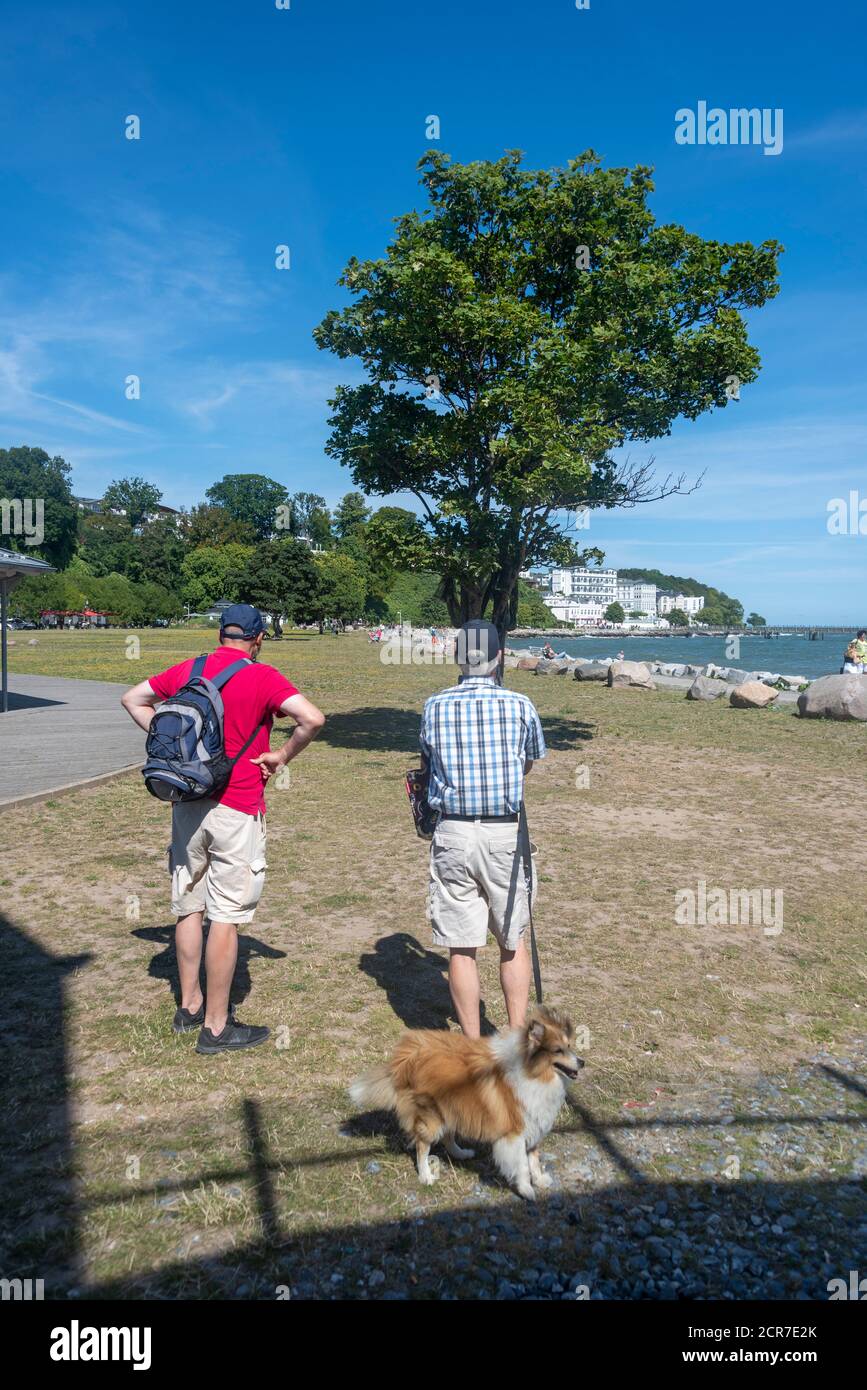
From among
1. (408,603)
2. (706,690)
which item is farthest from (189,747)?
(408,603)

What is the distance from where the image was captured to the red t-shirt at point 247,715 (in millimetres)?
4121

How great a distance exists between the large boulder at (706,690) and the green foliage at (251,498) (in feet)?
397

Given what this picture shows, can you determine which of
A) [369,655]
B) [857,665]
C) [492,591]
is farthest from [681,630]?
[492,591]

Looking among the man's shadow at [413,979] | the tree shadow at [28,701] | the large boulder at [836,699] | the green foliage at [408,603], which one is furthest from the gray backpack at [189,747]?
the green foliage at [408,603]

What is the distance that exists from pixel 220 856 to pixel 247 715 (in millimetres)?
736

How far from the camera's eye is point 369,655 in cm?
4781

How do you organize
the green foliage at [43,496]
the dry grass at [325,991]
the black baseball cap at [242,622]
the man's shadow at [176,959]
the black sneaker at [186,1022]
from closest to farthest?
the dry grass at [325,991] → the black baseball cap at [242,622] → the black sneaker at [186,1022] → the man's shadow at [176,959] → the green foliage at [43,496]

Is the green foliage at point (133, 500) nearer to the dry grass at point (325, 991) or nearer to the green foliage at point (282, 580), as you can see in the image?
the green foliage at point (282, 580)

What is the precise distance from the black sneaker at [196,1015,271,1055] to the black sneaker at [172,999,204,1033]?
163 millimetres

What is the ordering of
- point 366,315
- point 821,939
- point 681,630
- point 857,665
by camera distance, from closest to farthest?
point 821,939 → point 366,315 → point 857,665 → point 681,630

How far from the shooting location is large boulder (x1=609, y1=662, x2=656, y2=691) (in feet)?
95.8

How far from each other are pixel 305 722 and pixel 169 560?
105 metres

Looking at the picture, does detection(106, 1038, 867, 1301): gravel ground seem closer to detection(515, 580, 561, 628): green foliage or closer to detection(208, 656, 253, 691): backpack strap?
detection(208, 656, 253, 691): backpack strap
